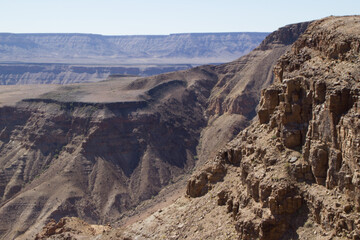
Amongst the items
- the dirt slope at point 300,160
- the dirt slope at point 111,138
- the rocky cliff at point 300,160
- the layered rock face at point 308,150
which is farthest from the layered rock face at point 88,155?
the layered rock face at point 308,150

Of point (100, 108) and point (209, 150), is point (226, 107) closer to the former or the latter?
point (209, 150)

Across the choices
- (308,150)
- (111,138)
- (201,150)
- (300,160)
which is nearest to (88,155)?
(111,138)

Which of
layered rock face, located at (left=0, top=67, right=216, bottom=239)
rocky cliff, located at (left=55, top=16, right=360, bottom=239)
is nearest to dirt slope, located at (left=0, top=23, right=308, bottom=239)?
layered rock face, located at (left=0, top=67, right=216, bottom=239)

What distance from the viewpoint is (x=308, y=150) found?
27.1 meters

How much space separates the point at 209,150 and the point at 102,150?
68.2ft

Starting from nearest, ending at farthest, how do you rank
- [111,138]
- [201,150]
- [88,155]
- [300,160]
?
[300,160]
[88,155]
[111,138]
[201,150]

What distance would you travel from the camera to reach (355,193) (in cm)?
2317

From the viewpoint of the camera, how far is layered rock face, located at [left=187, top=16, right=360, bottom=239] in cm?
2414

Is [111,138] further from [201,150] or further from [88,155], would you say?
[201,150]

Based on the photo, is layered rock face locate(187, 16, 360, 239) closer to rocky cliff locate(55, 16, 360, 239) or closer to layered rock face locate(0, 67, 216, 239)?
rocky cliff locate(55, 16, 360, 239)

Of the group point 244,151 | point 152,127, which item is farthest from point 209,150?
point 244,151

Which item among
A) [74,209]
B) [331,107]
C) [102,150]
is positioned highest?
[331,107]

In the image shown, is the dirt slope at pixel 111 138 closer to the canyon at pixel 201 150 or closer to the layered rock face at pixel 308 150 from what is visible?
the canyon at pixel 201 150

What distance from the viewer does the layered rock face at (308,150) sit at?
79.2 ft
